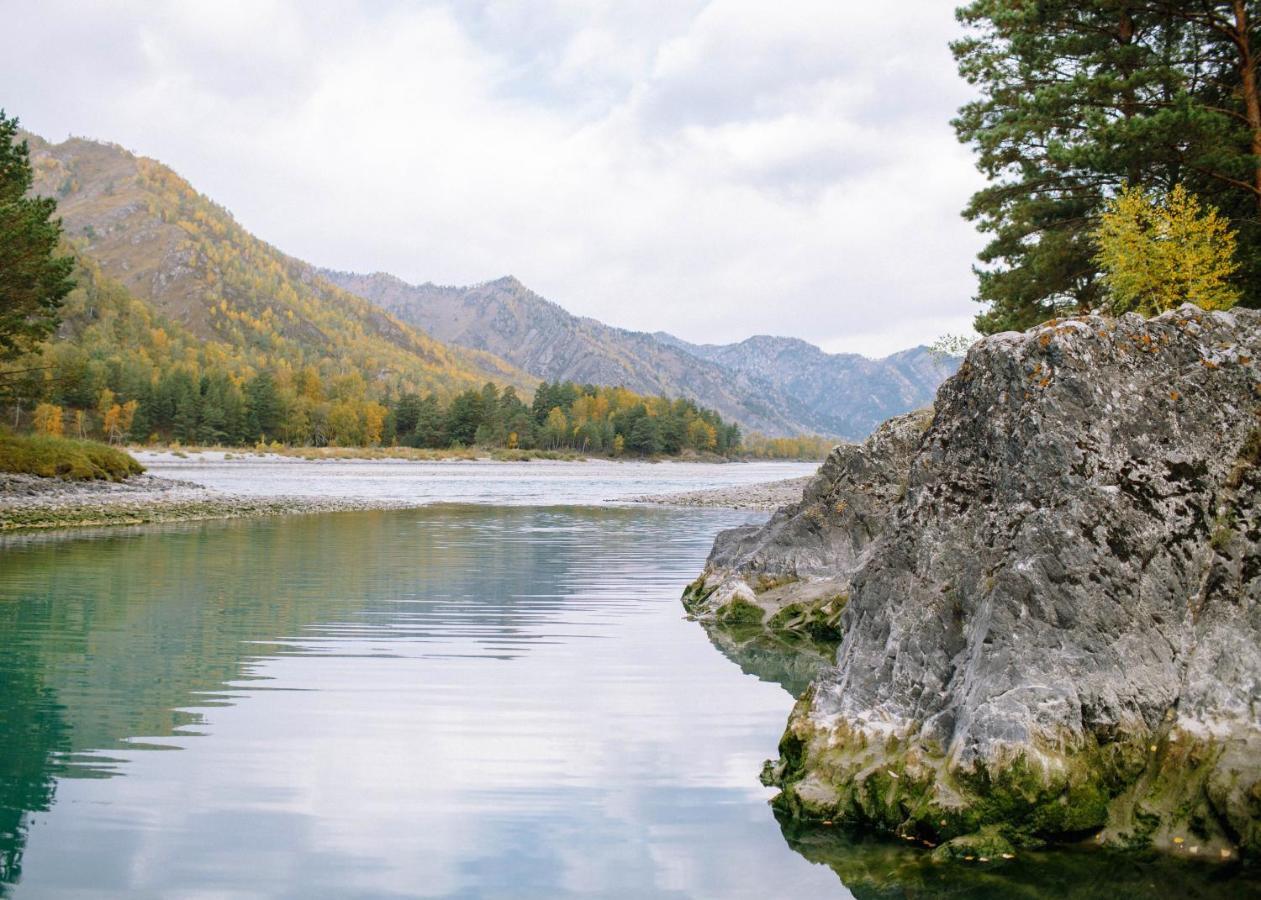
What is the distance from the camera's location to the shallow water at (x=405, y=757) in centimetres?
689

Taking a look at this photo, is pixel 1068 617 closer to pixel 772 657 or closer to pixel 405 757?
pixel 405 757

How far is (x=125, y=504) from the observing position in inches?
1662

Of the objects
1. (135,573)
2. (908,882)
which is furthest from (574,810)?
(135,573)

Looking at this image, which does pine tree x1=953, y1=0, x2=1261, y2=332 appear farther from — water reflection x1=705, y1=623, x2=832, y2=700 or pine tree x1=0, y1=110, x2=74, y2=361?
pine tree x1=0, y1=110, x2=74, y2=361

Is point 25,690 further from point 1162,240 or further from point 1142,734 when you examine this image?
point 1162,240

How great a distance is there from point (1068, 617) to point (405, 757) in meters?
5.94

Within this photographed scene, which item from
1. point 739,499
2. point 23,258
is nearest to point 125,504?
point 23,258

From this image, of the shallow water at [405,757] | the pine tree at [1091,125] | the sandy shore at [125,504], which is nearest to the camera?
the shallow water at [405,757]

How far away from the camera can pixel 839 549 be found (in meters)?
19.9

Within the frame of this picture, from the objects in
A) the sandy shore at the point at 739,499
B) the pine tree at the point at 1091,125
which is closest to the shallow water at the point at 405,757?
the pine tree at the point at 1091,125

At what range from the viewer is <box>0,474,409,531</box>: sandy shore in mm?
36375

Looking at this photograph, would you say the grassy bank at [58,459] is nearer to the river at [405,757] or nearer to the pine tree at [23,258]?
the pine tree at [23,258]

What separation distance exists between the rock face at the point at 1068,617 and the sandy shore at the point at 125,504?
3216 centimetres

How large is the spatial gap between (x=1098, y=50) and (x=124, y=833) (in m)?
28.3
